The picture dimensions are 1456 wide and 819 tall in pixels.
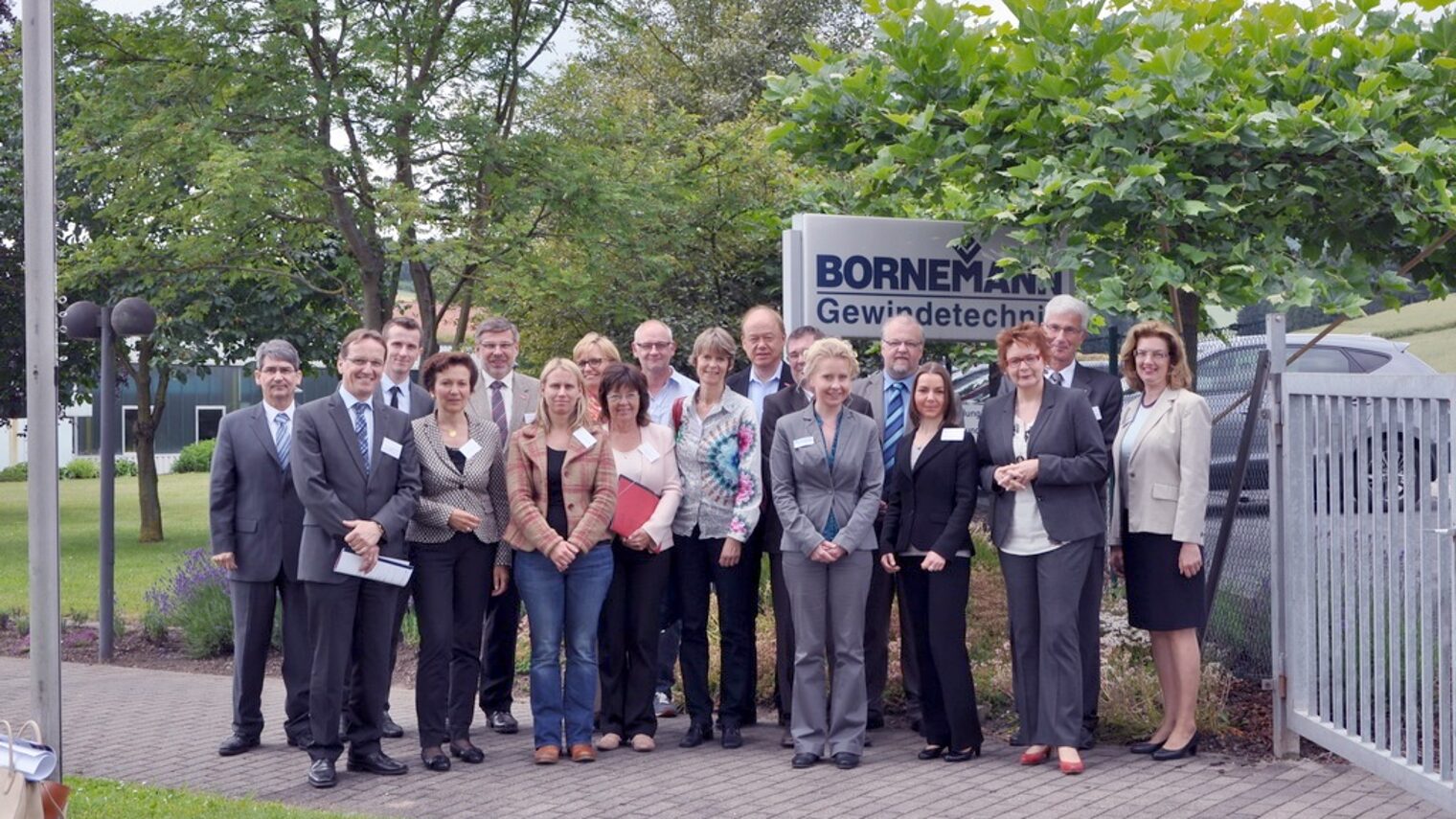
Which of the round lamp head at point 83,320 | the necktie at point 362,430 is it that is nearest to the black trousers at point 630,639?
the necktie at point 362,430

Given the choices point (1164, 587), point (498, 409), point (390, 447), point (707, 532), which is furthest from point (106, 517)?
point (1164, 587)

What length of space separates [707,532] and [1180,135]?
9.38 ft

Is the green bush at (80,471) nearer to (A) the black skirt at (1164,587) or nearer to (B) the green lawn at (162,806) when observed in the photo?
(B) the green lawn at (162,806)

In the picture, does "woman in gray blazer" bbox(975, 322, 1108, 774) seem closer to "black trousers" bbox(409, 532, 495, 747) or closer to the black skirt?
the black skirt

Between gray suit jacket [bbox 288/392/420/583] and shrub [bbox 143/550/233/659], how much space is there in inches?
176

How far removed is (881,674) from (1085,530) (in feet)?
5.01

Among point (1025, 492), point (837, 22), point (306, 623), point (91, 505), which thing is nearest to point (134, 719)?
point (306, 623)

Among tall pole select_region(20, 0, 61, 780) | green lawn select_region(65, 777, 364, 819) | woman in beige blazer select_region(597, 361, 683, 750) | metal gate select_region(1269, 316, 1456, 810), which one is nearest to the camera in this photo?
tall pole select_region(20, 0, 61, 780)

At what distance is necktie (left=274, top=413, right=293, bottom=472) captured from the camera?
26.0 ft

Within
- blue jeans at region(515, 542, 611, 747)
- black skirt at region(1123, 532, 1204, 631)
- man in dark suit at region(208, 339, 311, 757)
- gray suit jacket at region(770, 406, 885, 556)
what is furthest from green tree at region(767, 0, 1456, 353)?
man in dark suit at region(208, 339, 311, 757)

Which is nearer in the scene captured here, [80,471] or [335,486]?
[335,486]

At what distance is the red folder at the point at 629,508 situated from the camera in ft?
24.3

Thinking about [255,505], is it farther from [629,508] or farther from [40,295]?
[40,295]

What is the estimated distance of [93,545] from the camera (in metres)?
25.7
